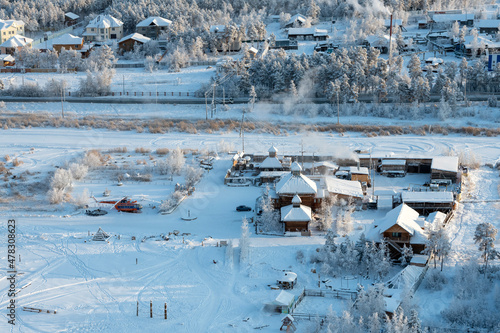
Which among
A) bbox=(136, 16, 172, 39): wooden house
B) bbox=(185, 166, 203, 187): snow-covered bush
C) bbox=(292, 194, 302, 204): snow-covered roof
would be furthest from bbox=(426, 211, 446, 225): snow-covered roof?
bbox=(136, 16, 172, 39): wooden house

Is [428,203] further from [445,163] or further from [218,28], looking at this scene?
[218,28]

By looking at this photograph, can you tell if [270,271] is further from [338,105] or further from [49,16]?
[49,16]

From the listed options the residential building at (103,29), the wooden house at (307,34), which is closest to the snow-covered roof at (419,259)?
the wooden house at (307,34)

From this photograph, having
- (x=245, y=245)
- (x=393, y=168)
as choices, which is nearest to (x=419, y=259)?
(x=245, y=245)

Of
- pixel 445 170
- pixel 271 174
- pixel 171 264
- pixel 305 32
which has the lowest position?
pixel 171 264

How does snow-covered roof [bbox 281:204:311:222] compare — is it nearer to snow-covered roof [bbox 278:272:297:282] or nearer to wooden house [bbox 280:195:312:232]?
wooden house [bbox 280:195:312:232]
